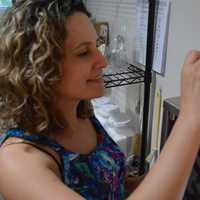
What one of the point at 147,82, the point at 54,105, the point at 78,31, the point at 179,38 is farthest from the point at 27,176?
the point at 147,82

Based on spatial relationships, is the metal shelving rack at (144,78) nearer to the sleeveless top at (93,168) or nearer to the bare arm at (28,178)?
the sleeveless top at (93,168)

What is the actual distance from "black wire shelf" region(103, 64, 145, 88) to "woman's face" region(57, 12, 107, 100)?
2.21ft

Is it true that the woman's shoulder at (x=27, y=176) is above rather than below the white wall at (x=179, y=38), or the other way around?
below

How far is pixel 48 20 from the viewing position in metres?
0.65

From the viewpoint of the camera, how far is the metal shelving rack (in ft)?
A: 4.17

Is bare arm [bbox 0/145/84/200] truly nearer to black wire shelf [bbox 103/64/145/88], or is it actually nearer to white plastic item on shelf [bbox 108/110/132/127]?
black wire shelf [bbox 103/64/145/88]

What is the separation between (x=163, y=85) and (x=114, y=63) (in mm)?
448

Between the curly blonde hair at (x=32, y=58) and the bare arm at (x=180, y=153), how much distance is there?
274 mm

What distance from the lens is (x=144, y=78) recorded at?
1.35 m

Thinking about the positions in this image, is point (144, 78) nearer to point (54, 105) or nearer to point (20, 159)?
point (54, 105)

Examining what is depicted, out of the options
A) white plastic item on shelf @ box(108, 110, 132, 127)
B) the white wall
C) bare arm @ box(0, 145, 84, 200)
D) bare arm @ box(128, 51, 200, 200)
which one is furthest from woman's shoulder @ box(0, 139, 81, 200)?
white plastic item on shelf @ box(108, 110, 132, 127)

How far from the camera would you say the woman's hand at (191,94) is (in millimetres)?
523

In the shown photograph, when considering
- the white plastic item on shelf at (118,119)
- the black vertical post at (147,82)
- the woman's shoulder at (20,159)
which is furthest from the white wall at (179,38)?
the woman's shoulder at (20,159)

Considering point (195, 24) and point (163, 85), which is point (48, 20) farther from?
point (163, 85)
